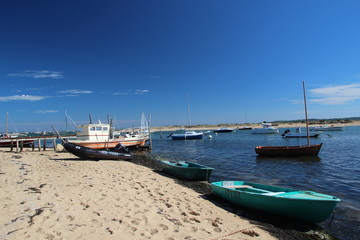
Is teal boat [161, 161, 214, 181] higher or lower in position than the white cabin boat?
lower

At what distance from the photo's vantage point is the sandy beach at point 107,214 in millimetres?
4895

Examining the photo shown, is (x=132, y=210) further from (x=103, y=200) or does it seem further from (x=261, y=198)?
(x=261, y=198)

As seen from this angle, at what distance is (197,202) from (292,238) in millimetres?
3498

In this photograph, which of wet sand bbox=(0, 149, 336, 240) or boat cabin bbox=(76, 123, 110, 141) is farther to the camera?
boat cabin bbox=(76, 123, 110, 141)

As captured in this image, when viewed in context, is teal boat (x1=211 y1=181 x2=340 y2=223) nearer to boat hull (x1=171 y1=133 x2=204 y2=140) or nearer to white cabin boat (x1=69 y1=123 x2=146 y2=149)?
white cabin boat (x1=69 y1=123 x2=146 y2=149)

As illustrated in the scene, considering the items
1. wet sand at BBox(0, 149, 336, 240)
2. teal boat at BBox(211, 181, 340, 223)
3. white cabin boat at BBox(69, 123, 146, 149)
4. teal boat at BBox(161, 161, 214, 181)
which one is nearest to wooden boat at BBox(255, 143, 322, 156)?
teal boat at BBox(161, 161, 214, 181)

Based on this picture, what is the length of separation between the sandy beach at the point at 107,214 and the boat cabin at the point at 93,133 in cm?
1794

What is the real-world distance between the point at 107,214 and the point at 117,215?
0.28 m

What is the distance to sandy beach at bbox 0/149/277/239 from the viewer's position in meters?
4.89

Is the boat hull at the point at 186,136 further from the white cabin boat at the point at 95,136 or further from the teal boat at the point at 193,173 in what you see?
the teal boat at the point at 193,173

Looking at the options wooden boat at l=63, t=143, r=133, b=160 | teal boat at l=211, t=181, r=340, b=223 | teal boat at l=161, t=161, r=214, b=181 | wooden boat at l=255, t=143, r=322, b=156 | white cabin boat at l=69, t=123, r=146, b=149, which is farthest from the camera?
white cabin boat at l=69, t=123, r=146, b=149

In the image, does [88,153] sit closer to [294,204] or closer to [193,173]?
[193,173]

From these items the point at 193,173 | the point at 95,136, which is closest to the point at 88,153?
the point at 95,136

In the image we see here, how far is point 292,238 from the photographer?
20.1 feet
